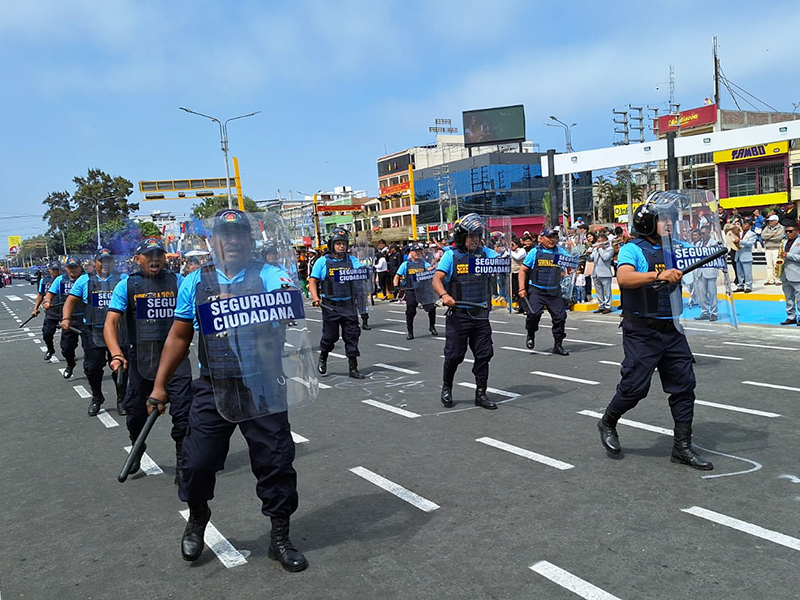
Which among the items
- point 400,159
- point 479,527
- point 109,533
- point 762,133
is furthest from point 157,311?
point 400,159

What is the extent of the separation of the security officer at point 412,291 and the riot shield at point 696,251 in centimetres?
822

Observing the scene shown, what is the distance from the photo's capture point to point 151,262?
5.70 metres

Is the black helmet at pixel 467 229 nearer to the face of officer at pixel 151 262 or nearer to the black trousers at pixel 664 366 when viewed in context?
the black trousers at pixel 664 366

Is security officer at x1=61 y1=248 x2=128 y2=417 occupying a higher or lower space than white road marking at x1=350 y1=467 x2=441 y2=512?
higher

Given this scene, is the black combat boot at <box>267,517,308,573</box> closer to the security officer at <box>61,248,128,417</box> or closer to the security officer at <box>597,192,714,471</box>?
the security officer at <box>597,192,714,471</box>

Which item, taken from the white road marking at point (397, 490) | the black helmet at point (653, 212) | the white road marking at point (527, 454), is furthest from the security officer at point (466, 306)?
the black helmet at point (653, 212)

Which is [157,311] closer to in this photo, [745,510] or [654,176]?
[745,510]

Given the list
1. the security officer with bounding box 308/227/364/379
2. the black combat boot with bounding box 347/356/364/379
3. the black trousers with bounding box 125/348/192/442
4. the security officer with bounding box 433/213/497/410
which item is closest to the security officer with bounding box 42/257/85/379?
the security officer with bounding box 308/227/364/379

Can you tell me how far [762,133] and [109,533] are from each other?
19.3m

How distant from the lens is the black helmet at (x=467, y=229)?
299 inches

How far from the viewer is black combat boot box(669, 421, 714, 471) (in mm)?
5059

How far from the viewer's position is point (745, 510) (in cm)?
426

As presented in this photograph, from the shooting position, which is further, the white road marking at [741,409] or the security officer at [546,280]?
the security officer at [546,280]

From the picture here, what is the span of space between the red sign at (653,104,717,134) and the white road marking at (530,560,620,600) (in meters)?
62.3
